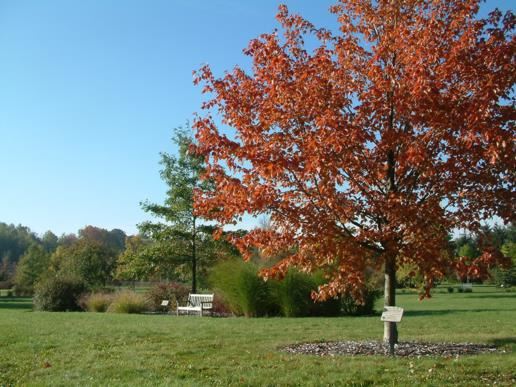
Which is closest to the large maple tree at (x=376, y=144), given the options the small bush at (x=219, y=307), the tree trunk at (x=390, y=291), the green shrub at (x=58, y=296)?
the tree trunk at (x=390, y=291)

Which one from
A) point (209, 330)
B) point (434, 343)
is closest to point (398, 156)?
point (434, 343)

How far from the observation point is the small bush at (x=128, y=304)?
842 inches

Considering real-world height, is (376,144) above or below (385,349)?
above

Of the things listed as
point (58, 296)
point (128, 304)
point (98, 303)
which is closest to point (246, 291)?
point (128, 304)

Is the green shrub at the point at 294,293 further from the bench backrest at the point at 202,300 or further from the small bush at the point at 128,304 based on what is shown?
the small bush at the point at 128,304

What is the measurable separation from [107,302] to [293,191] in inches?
627

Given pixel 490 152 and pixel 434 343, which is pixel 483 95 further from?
pixel 434 343

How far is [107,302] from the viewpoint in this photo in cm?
2275

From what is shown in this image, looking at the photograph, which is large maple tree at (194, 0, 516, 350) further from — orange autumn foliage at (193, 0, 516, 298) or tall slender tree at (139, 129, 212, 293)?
tall slender tree at (139, 129, 212, 293)

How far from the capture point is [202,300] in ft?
66.3

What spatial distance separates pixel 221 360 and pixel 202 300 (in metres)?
11.9

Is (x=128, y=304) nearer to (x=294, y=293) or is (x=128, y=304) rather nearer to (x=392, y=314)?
(x=294, y=293)

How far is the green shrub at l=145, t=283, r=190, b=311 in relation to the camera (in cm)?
2292

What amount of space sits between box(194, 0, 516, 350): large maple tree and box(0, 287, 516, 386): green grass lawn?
1384mm
